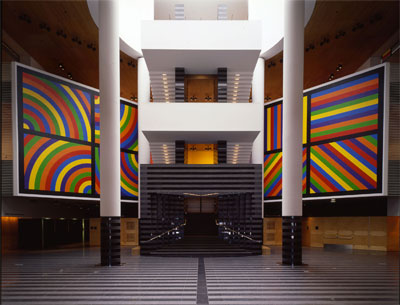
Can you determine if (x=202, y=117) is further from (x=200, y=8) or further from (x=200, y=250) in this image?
(x=200, y=8)

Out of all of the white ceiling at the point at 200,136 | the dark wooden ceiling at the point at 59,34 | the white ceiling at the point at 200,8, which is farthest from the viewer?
the white ceiling at the point at 200,8

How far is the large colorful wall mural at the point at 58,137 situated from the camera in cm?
1351

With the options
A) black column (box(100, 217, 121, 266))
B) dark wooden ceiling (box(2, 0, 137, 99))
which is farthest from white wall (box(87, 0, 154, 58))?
black column (box(100, 217, 121, 266))

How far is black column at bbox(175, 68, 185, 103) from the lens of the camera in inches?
616

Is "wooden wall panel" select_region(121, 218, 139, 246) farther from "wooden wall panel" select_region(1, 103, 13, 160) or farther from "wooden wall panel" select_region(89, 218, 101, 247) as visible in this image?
"wooden wall panel" select_region(1, 103, 13, 160)

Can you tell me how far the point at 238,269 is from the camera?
10.5m

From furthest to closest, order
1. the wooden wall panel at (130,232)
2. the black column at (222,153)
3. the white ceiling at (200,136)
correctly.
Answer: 1. the wooden wall panel at (130,232)
2. the black column at (222,153)
3. the white ceiling at (200,136)

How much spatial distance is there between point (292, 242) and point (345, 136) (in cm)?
585

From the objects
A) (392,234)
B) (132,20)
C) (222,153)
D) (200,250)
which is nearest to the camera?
(200,250)

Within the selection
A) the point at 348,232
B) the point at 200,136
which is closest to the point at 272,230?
the point at 348,232

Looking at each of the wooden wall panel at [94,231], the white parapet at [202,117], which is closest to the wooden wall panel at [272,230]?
the white parapet at [202,117]

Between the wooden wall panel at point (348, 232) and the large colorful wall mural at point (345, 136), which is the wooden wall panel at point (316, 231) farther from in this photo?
the large colorful wall mural at point (345, 136)

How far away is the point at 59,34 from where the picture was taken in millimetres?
15234

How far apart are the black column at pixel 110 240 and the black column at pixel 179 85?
664cm
